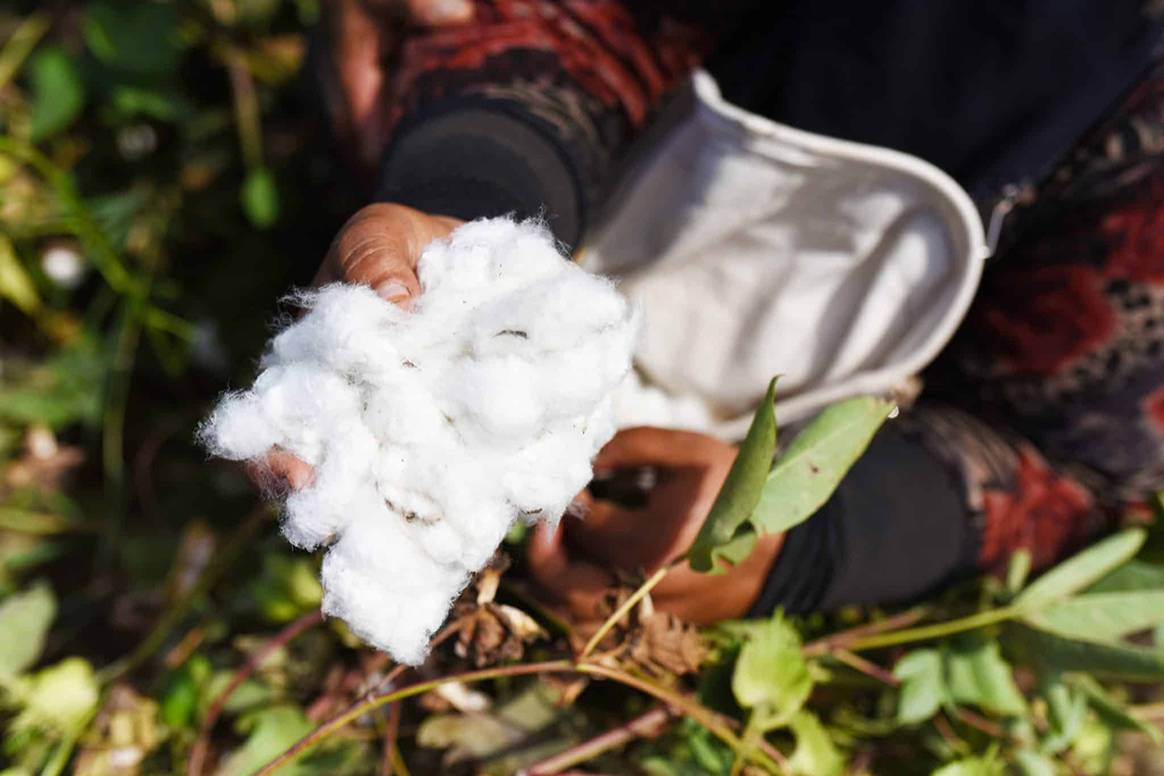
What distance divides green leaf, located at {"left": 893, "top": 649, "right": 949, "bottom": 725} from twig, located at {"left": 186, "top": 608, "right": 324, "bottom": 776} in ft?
0.91

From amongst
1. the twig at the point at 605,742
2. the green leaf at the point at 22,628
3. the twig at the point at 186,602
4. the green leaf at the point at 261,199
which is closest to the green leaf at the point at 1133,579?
the twig at the point at 605,742

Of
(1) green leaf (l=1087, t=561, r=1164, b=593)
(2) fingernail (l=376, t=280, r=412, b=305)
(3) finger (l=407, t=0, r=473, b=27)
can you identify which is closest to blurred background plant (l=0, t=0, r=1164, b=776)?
(1) green leaf (l=1087, t=561, r=1164, b=593)

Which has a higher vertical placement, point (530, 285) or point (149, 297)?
point (530, 285)

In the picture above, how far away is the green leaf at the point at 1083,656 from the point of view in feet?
1.22

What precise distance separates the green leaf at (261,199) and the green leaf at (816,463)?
23.7 inches

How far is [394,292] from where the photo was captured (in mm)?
268

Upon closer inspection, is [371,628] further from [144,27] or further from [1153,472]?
[144,27]

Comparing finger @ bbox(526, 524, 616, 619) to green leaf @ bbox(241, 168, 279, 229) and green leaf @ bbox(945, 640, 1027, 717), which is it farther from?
green leaf @ bbox(241, 168, 279, 229)

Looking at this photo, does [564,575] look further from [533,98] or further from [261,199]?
[261,199]

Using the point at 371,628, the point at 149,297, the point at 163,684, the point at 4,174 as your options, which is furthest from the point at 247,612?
the point at 4,174

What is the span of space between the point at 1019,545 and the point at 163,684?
19.6 inches

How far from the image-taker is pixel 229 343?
818mm

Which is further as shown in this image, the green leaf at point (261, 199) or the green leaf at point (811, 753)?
the green leaf at point (261, 199)

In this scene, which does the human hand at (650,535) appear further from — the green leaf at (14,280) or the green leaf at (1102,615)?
the green leaf at (14,280)
